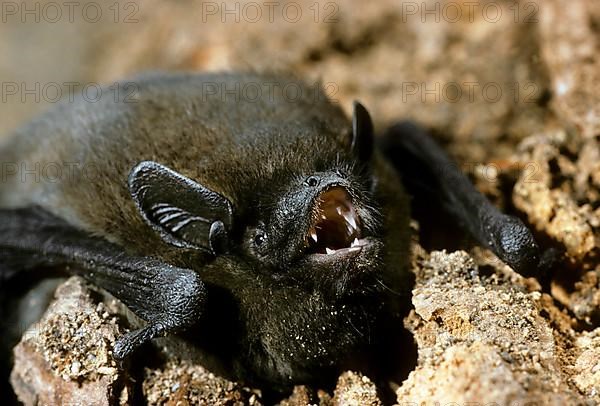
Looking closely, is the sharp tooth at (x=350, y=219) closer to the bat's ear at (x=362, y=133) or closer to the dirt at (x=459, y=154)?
the dirt at (x=459, y=154)

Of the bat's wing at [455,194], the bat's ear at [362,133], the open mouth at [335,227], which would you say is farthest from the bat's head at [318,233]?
the bat's wing at [455,194]

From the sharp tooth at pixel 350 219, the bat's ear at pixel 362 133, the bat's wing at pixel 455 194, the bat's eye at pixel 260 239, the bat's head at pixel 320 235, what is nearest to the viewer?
the bat's head at pixel 320 235

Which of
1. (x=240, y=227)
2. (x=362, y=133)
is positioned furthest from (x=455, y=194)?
(x=240, y=227)

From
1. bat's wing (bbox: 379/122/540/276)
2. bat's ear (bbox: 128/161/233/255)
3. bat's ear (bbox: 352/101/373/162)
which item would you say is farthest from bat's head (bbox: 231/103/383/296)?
bat's wing (bbox: 379/122/540/276)

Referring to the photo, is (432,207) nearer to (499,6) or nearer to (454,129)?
(454,129)

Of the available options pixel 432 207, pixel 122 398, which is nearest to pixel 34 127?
pixel 122 398

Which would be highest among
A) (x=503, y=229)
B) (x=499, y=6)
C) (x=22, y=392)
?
(x=499, y=6)
